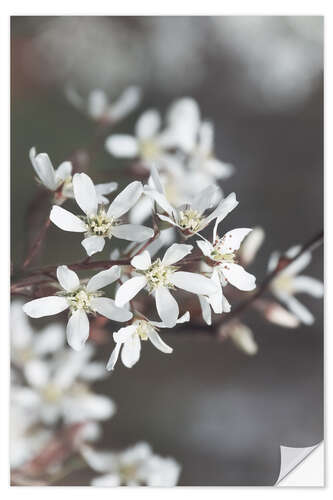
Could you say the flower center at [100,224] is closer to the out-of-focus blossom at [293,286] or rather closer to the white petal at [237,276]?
the white petal at [237,276]

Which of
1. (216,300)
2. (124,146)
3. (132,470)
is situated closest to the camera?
(216,300)

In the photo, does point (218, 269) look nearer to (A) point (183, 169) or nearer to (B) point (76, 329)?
(B) point (76, 329)

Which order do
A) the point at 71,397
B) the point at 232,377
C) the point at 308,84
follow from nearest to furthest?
the point at 71,397
the point at 308,84
the point at 232,377

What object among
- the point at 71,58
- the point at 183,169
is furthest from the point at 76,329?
the point at 71,58

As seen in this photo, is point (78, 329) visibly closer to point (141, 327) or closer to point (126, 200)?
point (141, 327)

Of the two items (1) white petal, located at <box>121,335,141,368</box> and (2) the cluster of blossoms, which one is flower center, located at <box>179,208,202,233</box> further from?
(1) white petal, located at <box>121,335,141,368</box>

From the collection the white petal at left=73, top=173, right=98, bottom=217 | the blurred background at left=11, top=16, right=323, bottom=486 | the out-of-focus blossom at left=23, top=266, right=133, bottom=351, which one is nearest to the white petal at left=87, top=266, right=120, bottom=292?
the out-of-focus blossom at left=23, top=266, right=133, bottom=351

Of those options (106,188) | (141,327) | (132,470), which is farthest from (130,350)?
(132,470)
